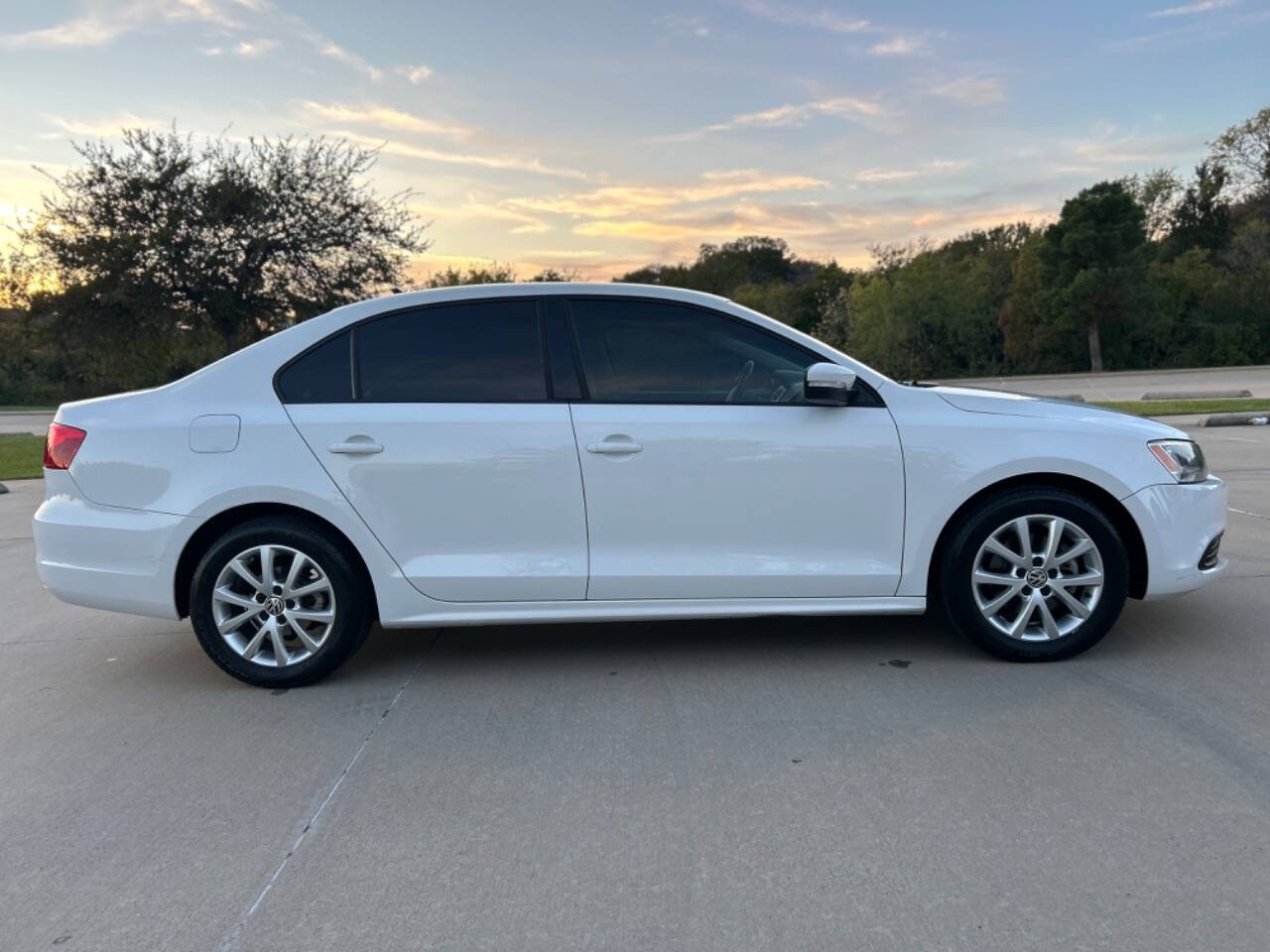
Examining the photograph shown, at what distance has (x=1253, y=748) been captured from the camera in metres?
3.34

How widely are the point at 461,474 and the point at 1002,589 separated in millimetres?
2453

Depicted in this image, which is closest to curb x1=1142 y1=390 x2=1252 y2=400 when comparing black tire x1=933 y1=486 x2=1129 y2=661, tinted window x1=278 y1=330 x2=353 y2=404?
black tire x1=933 y1=486 x2=1129 y2=661

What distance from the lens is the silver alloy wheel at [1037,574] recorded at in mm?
4227

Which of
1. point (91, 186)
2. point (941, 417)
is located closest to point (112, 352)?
point (91, 186)

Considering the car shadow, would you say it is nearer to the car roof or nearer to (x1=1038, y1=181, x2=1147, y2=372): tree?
the car roof

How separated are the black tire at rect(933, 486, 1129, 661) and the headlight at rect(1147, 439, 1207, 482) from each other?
38 cm

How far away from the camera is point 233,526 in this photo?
424 centimetres

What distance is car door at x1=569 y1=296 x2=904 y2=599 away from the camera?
4.15 meters

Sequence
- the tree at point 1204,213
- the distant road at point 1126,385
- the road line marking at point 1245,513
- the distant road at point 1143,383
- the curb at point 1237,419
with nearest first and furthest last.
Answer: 1. the road line marking at point 1245,513
2. the curb at point 1237,419
3. the distant road at point 1126,385
4. the distant road at point 1143,383
5. the tree at point 1204,213

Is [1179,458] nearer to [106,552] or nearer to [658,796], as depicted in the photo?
[658,796]

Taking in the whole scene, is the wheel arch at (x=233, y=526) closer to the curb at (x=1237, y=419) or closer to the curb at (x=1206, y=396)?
the curb at (x=1237, y=419)

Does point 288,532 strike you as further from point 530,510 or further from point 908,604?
point 908,604

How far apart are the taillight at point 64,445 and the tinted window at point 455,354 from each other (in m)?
1.27

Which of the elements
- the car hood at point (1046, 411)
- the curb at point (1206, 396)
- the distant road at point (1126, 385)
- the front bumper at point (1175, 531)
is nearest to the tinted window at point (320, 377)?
the car hood at point (1046, 411)
